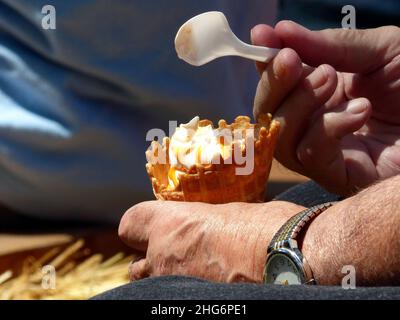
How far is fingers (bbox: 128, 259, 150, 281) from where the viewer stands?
118cm

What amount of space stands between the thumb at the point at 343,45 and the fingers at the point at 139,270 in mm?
409

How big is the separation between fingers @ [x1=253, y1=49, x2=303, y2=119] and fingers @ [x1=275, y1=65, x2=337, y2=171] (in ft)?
0.05

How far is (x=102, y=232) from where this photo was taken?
1.93 m

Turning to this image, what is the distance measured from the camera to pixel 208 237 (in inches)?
43.9

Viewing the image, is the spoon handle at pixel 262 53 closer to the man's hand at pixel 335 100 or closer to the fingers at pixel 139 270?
the man's hand at pixel 335 100

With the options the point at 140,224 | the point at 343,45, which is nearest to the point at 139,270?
the point at 140,224

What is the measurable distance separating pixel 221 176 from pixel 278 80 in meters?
0.19

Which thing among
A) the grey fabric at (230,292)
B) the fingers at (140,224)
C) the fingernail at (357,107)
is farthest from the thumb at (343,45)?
the grey fabric at (230,292)

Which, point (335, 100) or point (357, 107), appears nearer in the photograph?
point (357, 107)

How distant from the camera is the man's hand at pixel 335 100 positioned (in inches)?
49.9

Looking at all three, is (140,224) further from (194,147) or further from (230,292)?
(230,292)

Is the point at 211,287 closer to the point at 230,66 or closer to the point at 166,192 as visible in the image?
the point at 166,192
